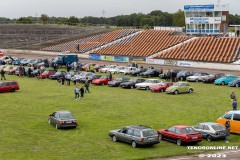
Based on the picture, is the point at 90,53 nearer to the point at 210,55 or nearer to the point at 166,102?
the point at 210,55

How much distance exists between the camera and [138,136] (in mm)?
26688

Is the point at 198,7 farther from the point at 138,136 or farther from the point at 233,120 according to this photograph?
the point at 138,136

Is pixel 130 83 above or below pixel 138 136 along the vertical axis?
below

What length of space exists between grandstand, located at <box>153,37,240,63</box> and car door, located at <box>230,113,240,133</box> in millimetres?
49699

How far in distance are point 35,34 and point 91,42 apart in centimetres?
3024

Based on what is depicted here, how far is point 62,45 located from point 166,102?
273 feet

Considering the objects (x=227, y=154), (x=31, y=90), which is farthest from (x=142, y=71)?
(x=227, y=154)

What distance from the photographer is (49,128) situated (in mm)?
32094

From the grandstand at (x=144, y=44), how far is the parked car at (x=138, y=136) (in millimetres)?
66244

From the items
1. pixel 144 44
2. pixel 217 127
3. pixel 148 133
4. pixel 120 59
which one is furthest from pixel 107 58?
pixel 148 133

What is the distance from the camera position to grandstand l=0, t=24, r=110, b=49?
13050cm

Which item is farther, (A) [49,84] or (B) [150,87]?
(A) [49,84]

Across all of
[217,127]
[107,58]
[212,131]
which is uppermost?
[217,127]

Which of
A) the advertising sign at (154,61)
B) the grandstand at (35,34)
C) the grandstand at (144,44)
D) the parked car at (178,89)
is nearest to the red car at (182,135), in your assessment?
the parked car at (178,89)
